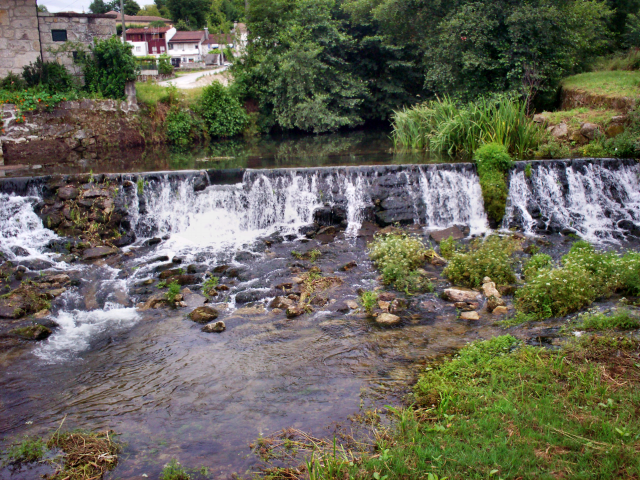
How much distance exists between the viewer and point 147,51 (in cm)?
6181

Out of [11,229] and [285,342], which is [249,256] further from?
[11,229]

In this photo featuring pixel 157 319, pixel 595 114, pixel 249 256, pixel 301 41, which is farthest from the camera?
pixel 301 41

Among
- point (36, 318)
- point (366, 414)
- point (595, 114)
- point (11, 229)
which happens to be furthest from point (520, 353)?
point (595, 114)

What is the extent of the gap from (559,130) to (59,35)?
17875 millimetres

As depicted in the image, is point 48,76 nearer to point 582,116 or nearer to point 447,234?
point 447,234

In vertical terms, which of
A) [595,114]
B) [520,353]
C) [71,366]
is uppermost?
[595,114]

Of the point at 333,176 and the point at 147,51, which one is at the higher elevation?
the point at 147,51

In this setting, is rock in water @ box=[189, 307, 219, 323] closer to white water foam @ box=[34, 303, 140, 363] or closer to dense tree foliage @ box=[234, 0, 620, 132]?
white water foam @ box=[34, 303, 140, 363]

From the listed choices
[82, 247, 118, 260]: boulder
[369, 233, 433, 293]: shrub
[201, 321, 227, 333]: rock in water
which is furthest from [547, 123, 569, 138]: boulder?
[82, 247, 118, 260]: boulder

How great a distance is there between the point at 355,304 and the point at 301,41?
55.8 feet

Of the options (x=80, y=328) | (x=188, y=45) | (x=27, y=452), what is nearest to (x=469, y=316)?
(x=27, y=452)

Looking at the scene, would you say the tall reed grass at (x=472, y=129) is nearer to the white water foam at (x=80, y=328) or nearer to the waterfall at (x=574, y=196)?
the waterfall at (x=574, y=196)

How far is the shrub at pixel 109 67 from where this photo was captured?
62.3ft

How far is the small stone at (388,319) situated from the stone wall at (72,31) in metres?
17.8
